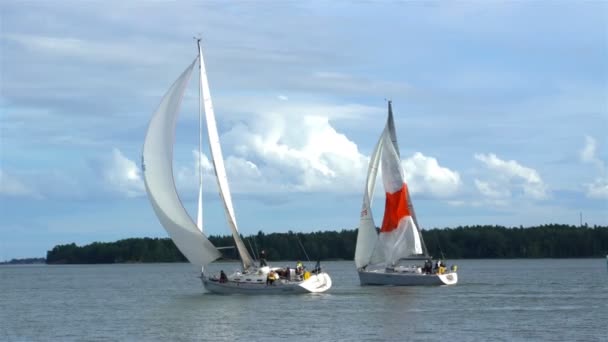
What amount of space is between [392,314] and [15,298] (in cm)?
2990

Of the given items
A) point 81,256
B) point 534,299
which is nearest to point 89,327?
point 534,299

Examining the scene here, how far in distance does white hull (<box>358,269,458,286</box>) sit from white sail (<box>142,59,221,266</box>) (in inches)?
532

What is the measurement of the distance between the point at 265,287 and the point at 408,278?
37.4ft

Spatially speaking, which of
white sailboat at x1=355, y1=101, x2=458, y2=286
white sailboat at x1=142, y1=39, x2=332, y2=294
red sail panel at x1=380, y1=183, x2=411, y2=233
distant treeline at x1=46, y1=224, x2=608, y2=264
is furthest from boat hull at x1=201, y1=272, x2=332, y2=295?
distant treeline at x1=46, y1=224, x2=608, y2=264

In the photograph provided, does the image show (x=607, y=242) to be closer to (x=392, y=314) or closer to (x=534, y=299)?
(x=534, y=299)

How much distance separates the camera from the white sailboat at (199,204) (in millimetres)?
48000

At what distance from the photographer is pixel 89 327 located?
4100cm

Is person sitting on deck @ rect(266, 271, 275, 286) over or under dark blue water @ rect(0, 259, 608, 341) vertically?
over

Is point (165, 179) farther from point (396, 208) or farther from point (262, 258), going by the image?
point (396, 208)

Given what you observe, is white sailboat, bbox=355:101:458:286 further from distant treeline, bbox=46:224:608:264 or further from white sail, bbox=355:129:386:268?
distant treeline, bbox=46:224:608:264

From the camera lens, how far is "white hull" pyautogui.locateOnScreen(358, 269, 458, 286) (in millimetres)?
57969

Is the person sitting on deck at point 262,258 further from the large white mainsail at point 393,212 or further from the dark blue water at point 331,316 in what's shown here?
the large white mainsail at point 393,212

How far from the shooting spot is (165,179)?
157 feet

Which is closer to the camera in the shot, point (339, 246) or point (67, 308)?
point (67, 308)
